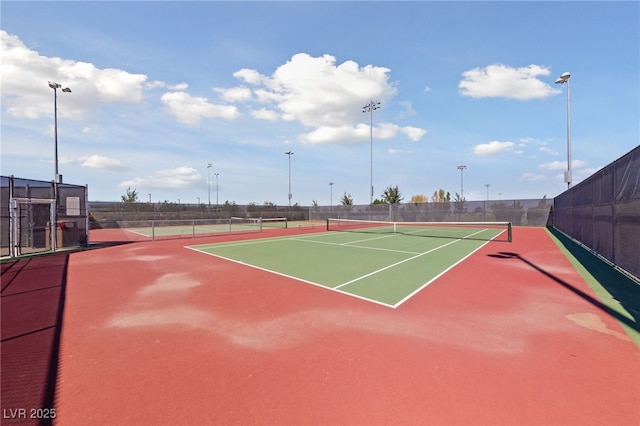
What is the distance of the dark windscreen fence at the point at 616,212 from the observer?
7883mm

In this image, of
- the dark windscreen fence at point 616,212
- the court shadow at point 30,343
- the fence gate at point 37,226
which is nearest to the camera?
the court shadow at point 30,343

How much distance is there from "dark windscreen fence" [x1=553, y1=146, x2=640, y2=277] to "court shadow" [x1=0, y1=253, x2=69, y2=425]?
39.8ft

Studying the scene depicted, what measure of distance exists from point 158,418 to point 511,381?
4.02 m

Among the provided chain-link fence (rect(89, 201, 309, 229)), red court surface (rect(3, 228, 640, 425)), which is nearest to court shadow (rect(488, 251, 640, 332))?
red court surface (rect(3, 228, 640, 425))

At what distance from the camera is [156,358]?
4.25m

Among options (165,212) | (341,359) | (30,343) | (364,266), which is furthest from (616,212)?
(165,212)

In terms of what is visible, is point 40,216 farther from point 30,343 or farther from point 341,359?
point 341,359

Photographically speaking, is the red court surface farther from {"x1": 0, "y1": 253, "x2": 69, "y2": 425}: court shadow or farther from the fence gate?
the fence gate

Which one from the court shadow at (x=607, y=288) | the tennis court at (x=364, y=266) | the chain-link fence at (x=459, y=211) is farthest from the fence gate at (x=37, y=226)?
the chain-link fence at (x=459, y=211)

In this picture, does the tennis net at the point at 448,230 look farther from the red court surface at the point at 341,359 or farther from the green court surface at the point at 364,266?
the red court surface at the point at 341,359

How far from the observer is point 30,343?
15.4 ft

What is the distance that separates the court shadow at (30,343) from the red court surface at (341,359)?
0.16m

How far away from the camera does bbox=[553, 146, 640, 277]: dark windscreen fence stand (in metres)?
7.88

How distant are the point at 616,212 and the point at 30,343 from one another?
14.7 m
